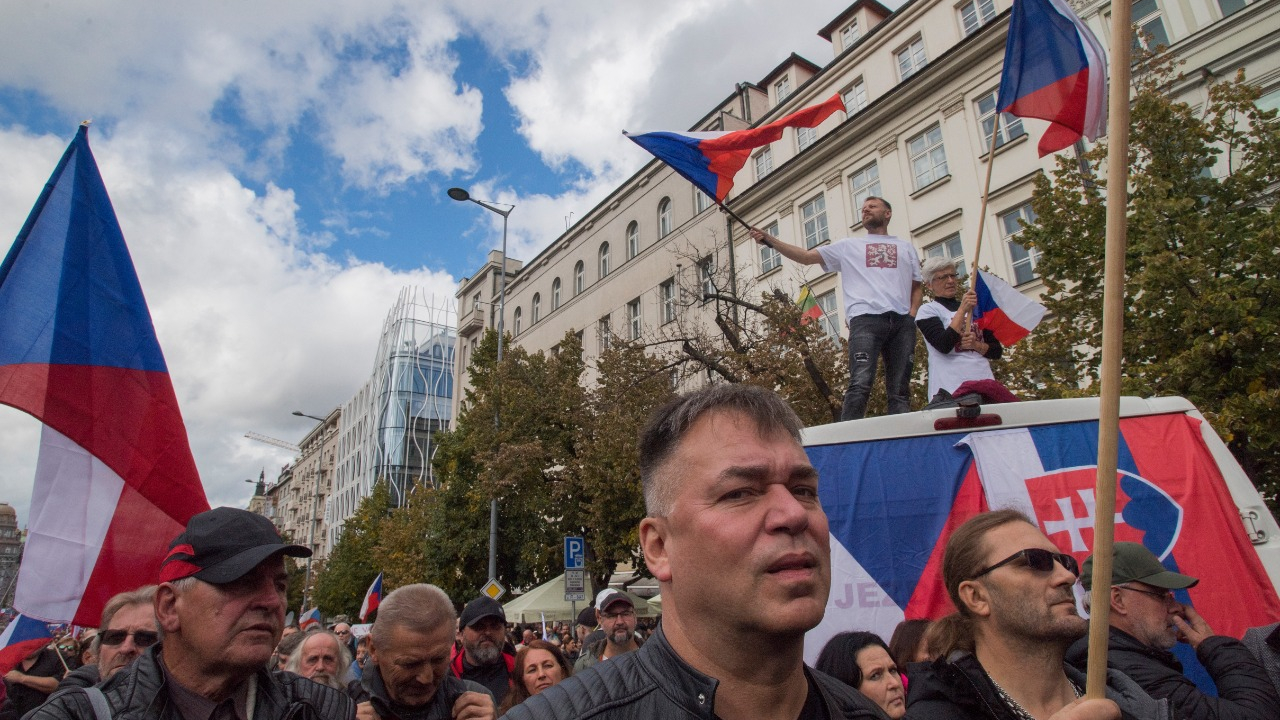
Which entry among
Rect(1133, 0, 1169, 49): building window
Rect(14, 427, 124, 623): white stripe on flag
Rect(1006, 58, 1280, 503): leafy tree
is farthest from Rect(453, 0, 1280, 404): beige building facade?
Rect(14, 427, 124, 623): white stripe on flag

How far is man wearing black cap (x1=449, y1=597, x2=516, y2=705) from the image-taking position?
4805mm

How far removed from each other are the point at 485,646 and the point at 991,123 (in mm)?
20268

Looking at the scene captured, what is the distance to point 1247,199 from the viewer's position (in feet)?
37.7

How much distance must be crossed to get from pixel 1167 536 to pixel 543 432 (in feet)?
66.6

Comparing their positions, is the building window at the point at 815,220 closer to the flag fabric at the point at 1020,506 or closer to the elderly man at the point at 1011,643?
the flag fabric at the point at 1020,506

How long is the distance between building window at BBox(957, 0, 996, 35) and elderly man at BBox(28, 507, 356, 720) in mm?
23421

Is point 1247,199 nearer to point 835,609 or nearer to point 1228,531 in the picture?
point 1228,531

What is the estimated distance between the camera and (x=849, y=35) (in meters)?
26.6

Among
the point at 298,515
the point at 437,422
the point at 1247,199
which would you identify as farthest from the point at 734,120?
the point at 298,515

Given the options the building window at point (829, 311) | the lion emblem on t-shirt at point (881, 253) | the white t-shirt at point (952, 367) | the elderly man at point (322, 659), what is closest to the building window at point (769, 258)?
the building window at point (829, 311)

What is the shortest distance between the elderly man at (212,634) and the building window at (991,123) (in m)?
21.5

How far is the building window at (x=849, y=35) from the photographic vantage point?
26250 millimetres

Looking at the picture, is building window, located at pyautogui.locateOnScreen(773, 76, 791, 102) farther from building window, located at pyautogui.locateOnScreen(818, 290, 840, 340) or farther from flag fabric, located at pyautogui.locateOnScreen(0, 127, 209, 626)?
flag fabric, located at pyautogui.locateOnScreen(0, 127, 209, 626)

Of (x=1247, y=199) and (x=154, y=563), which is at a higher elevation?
(x=1247, y=199)
